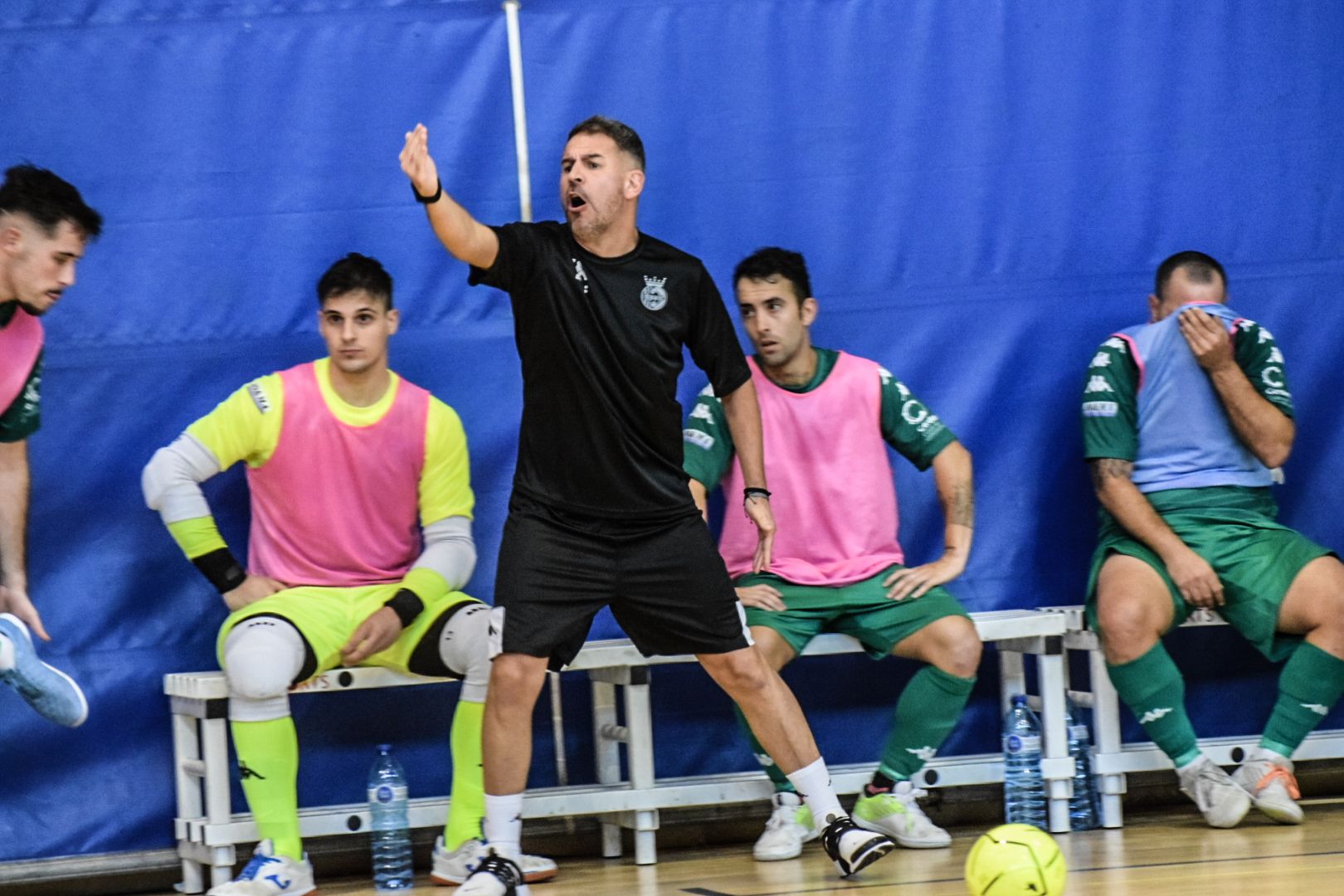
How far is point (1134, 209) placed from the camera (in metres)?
5.64

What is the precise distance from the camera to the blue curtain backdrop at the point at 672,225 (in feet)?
16.9

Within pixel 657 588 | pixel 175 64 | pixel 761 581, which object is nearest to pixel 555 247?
pixel 657 588

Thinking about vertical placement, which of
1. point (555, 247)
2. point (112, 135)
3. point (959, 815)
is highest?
point (112, 135)

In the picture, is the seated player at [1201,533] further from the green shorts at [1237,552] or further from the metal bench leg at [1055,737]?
the metal bench leg at [1055,737]

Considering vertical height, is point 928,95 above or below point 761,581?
above

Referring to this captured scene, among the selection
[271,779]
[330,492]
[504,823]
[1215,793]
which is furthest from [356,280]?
[1215,793]

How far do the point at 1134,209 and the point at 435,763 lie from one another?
2832 mm

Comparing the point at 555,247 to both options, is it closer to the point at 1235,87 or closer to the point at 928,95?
the point at 928,95

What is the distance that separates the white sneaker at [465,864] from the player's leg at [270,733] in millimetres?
343

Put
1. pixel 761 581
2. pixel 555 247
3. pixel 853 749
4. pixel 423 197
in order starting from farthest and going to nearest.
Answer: pixel 853 749 → pixel 761 581 → pixel 555 247 → pixel 423 197

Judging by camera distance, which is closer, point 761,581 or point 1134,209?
point 761,581

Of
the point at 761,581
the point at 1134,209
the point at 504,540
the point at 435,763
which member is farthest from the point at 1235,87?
the point at 435,763

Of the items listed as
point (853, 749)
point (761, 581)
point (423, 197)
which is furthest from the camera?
point (853, 749)

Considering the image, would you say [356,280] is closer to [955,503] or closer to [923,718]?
[955,503]
